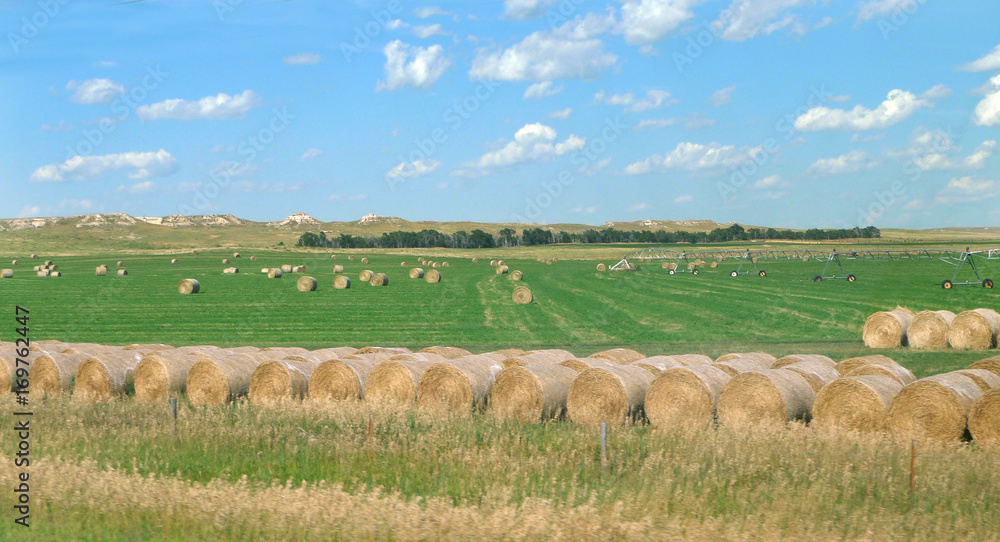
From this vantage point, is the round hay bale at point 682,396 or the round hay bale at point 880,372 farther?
the round hay bale at point 880,372

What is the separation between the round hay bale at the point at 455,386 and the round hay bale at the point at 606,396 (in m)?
1.69

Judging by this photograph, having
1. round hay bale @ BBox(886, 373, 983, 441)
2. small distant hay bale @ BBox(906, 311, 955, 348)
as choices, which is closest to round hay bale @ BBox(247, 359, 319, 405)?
round hay bale @ BBox(886, 373, 983, 441)

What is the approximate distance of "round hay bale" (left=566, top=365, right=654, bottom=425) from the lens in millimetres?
14414

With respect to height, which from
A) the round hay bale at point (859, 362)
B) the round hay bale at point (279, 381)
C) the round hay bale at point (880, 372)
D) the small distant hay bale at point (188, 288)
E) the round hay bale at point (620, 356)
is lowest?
the small distant hay bale at point (188, 288)

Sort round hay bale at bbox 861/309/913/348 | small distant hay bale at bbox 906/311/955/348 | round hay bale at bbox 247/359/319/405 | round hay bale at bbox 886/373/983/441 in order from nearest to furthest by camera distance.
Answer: round hay bale at bbox 886/373/983/441 < round hay bale at bbox 247/359/319/405 < small distant hay bale at bbox 906/311/955/348 < round hay bale at bbox 861/309/913/348

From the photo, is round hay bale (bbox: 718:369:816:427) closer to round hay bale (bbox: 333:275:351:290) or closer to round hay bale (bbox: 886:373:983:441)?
round hay bale (bbox: 886:373:983:441)

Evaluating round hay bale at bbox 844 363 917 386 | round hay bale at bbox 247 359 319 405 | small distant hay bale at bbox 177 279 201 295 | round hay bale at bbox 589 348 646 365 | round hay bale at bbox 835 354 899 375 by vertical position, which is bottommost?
small distant hay bale at bbox 177 279 201 295

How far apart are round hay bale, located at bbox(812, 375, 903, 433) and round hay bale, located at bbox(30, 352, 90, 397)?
15150 millimetres

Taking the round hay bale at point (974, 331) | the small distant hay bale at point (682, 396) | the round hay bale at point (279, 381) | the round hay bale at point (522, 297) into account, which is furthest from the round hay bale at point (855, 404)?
the round hay bale at point (522, 297)

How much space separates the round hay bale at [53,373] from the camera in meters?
17.8

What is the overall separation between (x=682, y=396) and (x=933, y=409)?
3.87 m

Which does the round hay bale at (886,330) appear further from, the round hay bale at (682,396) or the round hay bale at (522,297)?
the round hay bale at (522,297)

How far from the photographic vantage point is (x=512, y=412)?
14.9 m

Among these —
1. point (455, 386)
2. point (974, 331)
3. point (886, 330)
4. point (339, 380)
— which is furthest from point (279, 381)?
point (974, 331)
